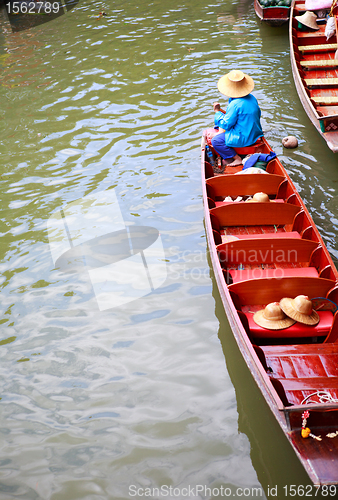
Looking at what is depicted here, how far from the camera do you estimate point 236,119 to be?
562 centimetres

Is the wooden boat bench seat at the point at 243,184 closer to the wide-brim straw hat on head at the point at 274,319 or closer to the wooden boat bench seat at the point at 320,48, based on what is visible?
the wide-brim straw hat on head at the point at 274,319

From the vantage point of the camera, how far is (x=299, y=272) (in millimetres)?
3857

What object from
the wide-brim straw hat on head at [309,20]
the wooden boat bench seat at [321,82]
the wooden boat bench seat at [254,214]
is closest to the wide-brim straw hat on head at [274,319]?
the wooden boat bench seat at [254,214]

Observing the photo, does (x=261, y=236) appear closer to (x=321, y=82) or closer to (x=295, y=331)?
(x=295, y=331)

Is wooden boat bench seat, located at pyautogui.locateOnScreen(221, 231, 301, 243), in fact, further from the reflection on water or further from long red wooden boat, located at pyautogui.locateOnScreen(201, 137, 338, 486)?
the reflection on water

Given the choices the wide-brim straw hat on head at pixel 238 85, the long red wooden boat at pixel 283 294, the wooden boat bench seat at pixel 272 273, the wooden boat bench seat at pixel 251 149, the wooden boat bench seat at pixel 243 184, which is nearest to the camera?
the long red wooden boat at pixel 283 294

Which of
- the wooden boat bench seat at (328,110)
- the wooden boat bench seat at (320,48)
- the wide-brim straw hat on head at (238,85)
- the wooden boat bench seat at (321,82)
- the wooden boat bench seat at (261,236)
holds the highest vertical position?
the wide-brim straw hat on head at (238,85)

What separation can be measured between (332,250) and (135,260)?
2354 millimetres

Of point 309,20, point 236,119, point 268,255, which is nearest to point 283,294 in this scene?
point 268,255

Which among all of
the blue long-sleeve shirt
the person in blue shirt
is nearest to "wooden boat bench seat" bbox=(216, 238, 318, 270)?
the person in blue shirt

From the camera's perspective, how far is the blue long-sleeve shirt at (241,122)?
18.2 feet

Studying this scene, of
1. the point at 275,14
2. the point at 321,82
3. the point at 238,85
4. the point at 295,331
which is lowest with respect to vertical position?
the point at 295,331

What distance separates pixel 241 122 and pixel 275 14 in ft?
22.4

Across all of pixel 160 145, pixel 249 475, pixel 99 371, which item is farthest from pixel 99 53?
pixel 249 475
